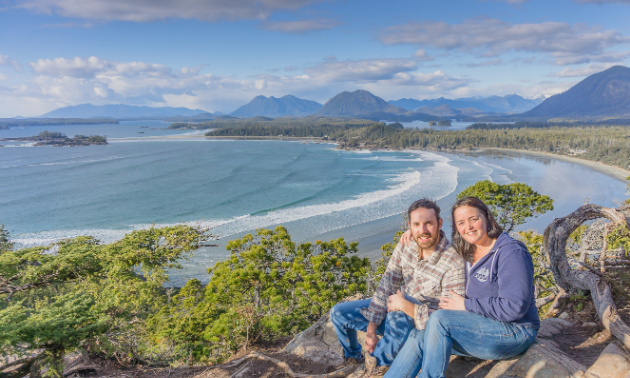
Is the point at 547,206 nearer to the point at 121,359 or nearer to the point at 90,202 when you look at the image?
the point at 121,359

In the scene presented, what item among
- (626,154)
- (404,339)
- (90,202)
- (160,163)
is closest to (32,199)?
(90,202)

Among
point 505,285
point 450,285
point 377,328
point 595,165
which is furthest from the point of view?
point 595,165

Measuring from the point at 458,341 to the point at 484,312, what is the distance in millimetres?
303

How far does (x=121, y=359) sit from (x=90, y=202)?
30.3 metres

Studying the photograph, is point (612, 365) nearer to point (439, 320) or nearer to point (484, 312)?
point (484, 312)

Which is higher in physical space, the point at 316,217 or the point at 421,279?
the point at 421,279

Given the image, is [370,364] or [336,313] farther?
[336,313]

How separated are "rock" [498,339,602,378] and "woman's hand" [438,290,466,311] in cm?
71

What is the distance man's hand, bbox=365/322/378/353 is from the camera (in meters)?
3.18

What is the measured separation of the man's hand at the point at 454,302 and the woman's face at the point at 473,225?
0.46 metres

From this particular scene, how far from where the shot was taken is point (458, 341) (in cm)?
268

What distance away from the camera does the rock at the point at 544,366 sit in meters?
2.65

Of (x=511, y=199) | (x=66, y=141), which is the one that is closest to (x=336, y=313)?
(x=511, y=199)

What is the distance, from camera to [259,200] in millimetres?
30188
